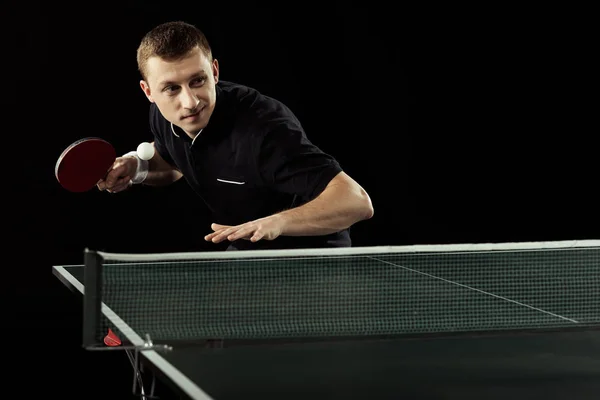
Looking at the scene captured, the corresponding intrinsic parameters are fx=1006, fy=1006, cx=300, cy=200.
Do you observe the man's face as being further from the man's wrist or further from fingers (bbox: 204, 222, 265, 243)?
fingers (bbox: 204, 222, 265, 243)

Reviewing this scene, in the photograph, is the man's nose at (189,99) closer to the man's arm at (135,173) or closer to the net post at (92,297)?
the man's arm at (135,173)

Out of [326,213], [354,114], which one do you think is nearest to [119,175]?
[326,213]

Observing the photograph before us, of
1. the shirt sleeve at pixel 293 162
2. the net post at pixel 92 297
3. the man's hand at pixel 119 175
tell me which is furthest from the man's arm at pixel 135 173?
the net post at pixel 92 297

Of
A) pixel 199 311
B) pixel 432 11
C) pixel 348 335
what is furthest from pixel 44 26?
pixel 348 335

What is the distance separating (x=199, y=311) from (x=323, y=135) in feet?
15.2

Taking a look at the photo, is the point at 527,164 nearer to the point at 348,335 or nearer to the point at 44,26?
the point at 44,26

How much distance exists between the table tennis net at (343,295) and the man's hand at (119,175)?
403 millimetres

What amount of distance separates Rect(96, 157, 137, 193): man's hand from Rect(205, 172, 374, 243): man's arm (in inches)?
40.5

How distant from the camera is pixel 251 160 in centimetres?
420

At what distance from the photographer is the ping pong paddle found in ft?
13.8

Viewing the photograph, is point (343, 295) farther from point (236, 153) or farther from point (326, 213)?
point (236, 153)

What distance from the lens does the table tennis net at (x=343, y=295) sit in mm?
3182

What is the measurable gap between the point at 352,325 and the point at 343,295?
437 mm

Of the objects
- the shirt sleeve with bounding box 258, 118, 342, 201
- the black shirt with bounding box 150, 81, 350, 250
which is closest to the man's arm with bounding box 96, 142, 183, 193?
the black shirt with bounding box 150, 81, 350, 250
